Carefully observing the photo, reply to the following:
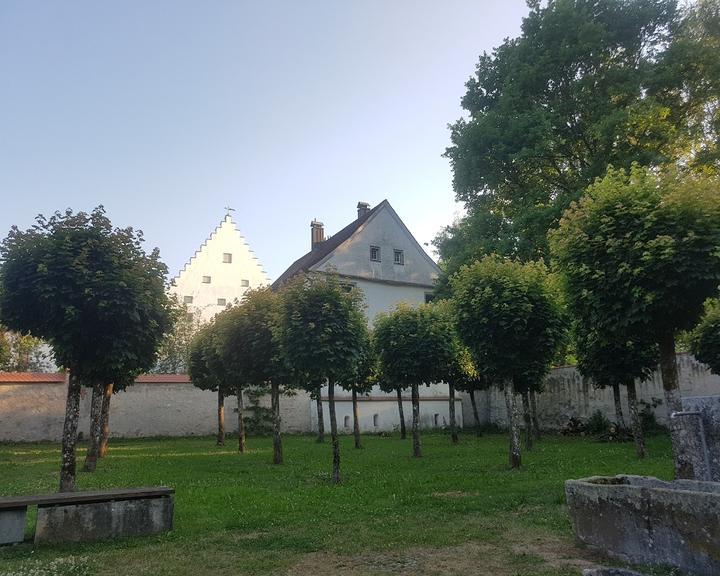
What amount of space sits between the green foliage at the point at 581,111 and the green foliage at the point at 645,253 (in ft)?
33.5

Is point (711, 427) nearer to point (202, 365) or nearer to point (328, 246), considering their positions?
point (202, 365)

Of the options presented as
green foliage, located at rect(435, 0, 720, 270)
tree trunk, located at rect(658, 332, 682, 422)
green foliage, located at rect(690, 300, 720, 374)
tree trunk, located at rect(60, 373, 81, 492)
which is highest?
green foliage, located at rect(435, 0, 720, 270)

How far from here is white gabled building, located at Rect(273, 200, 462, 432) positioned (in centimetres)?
3362

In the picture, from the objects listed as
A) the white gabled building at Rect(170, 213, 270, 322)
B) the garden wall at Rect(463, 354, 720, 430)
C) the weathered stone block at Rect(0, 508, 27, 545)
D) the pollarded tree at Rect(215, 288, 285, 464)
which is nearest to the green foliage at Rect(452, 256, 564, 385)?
the pollarded tree at Rect(215, 288, 285, 464)

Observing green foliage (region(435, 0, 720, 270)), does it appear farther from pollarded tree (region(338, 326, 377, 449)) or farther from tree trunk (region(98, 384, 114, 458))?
tree trunk (region(98, 384, 114, 458))

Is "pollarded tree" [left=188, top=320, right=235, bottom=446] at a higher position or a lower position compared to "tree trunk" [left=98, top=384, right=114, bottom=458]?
higher

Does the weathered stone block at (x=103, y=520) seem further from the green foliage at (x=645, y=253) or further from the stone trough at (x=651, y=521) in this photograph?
the green foliage at (x=645, y=253)

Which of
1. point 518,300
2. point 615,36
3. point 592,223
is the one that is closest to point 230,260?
point 615,36

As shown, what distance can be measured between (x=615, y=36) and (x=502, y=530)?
20730 millimetres

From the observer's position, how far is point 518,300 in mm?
13664

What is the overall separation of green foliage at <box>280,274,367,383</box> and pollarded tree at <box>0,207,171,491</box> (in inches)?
120

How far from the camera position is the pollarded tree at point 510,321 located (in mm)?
13664

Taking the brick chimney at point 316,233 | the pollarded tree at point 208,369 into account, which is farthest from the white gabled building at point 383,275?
the pollarded tree at point 208,369

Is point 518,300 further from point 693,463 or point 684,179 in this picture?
point 693,463
